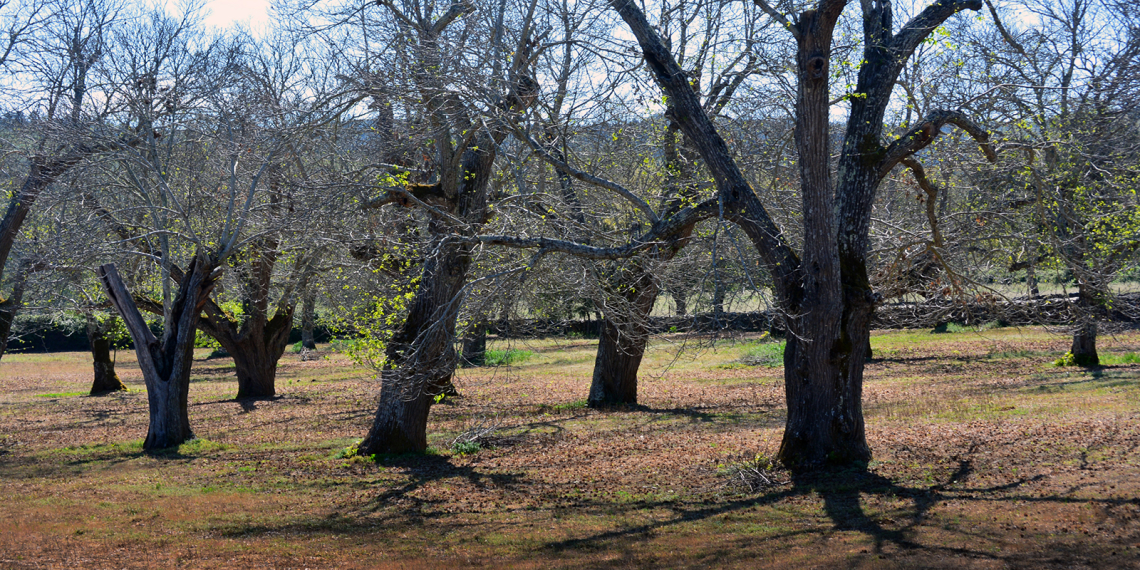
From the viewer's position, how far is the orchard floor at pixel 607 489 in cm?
719

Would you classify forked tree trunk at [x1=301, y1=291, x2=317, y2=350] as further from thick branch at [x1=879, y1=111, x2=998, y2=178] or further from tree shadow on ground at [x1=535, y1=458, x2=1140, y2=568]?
thick branch at [x1=879, y1=111, x2=998, y2=178]

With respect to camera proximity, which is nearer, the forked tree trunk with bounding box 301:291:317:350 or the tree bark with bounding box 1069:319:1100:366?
the tree bark with bounding box 1069:319:1100:366

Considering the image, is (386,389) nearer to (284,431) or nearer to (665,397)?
(284,431)

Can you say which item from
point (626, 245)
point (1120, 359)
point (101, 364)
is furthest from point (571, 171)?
point (101, 364)

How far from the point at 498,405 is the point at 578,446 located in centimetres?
613

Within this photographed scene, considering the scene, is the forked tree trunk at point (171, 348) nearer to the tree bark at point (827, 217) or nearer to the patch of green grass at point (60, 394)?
the tree bark at point (827, 217)

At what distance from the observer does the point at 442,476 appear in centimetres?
1154

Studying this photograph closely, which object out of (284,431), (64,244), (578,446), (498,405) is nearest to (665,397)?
(498,405)

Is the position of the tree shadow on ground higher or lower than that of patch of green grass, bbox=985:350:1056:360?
lower

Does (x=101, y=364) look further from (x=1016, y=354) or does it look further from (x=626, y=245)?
(x=1016, y=354)

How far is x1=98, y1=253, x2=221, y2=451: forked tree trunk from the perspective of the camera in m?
14.1

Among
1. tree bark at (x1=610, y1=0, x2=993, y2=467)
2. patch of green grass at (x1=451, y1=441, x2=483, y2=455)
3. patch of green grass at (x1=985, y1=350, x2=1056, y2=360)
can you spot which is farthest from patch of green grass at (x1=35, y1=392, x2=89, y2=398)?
patch of green grass at (x1=985, y1=350, x2=1056, y2=360)

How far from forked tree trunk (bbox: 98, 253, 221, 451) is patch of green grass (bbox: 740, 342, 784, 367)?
17.5 m

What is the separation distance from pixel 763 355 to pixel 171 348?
19196 millimetres
